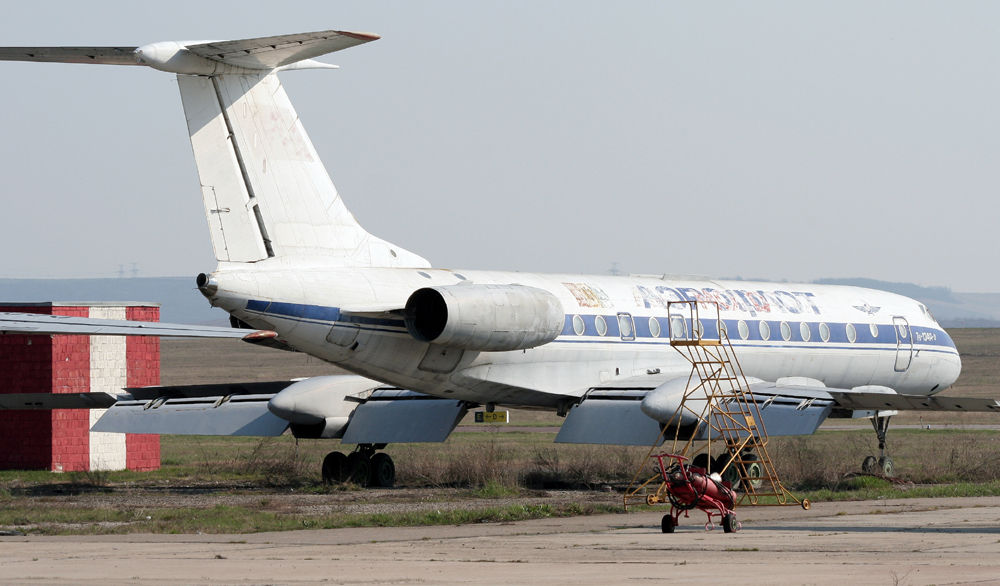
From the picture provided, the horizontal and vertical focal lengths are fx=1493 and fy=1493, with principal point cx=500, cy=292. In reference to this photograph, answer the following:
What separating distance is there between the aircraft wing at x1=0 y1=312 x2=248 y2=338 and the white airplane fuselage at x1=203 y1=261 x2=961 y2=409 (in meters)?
3.46

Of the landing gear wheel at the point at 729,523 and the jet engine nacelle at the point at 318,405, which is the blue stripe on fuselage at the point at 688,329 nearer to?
the jet engine nacelle at the point at 318,405

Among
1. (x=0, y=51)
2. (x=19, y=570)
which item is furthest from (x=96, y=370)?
(x=19, y=570)

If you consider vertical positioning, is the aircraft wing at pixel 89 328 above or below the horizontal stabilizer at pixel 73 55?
below

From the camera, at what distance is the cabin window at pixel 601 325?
23.9 m

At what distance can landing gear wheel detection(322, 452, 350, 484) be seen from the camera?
2456 cm

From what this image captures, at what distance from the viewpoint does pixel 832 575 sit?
11508 millimetres

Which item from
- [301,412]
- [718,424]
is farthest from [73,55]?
[718,424]

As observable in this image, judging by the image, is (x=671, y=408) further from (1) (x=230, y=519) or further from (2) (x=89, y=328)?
(2) (x=89, y=328)

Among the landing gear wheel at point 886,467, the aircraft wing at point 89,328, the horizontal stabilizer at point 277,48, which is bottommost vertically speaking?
the landing gear wheel at point 886,467

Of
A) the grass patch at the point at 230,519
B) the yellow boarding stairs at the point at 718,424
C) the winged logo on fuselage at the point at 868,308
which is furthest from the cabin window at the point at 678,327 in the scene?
the grass patch at the point at 230,519

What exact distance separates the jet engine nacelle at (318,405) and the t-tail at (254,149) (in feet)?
11.5

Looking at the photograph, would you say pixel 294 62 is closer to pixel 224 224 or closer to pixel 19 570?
pixel 224 224

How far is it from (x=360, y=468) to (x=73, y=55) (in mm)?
8658

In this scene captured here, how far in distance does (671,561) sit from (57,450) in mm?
19038
